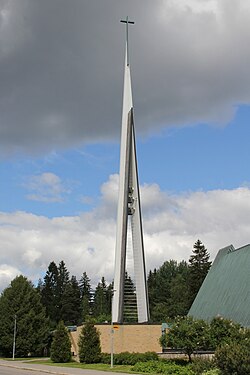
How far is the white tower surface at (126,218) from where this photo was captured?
4647 centimetres

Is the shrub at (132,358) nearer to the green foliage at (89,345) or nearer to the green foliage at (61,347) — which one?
the green foliage at (89,345)

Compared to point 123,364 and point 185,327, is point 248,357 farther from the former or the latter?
Result: point 123,364

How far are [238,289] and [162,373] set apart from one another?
16.1m

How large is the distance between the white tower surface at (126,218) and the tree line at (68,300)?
89.3 inches

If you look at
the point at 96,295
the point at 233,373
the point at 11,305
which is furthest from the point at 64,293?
the point at 233,373

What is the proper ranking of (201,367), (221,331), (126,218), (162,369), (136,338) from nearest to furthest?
(201,367) → (162,369) → (221,331) → (136,338) → (126,218)

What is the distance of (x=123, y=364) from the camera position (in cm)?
3703

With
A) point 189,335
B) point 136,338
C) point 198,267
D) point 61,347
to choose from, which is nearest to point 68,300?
point 198,267

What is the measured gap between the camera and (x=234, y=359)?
67.2 ft

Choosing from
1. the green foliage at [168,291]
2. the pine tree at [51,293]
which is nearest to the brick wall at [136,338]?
the green foliage at [168,291]

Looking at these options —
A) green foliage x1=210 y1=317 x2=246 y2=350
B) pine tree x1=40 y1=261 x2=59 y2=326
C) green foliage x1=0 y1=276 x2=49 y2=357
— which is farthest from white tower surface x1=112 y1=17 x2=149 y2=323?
pine tree x1=40 y1=261 x2=59 y2=326

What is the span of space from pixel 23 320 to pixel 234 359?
44945mm

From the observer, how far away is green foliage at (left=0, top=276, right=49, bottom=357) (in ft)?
201

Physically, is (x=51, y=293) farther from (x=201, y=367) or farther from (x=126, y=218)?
(x=201, y=367)
